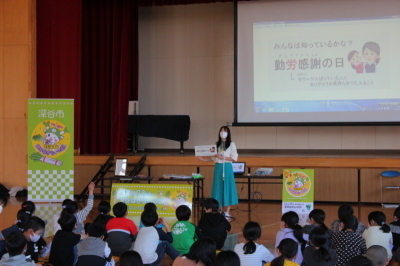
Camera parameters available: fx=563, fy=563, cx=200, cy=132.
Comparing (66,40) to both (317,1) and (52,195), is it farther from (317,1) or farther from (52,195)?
(317,1)

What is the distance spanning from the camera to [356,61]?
980 cm

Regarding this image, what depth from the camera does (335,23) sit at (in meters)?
9.81

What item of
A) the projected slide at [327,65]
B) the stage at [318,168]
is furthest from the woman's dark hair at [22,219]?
the projected slide at [327,65]

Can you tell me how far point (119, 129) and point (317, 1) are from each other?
4380 millimetres

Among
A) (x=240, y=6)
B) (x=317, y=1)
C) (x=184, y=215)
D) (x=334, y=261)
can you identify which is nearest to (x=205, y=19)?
(x=240, y=6)

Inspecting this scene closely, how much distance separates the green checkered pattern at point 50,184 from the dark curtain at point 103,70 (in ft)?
9.65

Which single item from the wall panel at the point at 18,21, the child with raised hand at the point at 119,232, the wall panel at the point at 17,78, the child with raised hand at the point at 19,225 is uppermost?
the wall panel at the point at 18,21

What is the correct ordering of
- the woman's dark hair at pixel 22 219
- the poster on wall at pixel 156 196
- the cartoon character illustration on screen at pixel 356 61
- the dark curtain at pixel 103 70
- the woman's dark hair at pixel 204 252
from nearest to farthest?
the woman's dark hair at pixel 204 252 → the woman's dark hair at pixel 22 219 → the poster on wall at pixel 156 196 → the cartoon character illustration on screen at pixel 356 61 → the dark curtain at pixel 103 70

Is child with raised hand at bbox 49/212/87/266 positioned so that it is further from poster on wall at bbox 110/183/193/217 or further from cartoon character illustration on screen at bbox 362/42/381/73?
cartoon character illustration on screen at bbox 362/42/381/73

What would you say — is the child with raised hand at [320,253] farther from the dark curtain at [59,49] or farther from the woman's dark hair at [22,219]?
the dark curtain at [59,49]

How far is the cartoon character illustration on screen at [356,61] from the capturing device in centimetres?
978

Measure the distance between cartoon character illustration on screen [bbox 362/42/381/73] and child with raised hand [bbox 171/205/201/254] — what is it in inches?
226

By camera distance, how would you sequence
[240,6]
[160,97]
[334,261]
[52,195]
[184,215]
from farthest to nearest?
[160,97], [240,6], [52,195], [184,215], [334,261]

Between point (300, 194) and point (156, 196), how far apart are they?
6.12 feet
